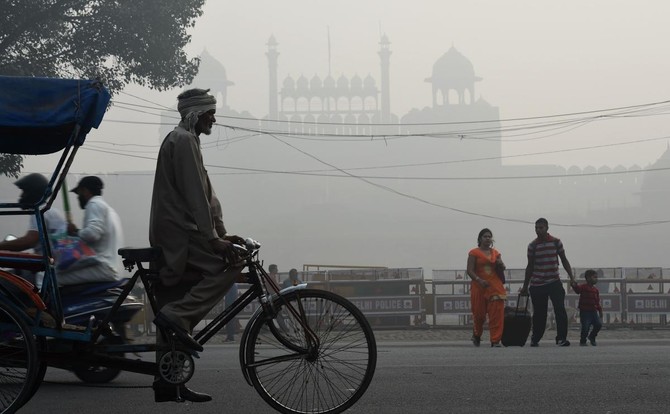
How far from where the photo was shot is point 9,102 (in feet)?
14.7

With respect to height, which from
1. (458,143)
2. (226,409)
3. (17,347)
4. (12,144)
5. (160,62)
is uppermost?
(458,143)

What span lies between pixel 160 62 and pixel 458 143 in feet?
226

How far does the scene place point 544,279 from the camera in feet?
36.5

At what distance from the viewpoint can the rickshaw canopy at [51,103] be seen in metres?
4.48

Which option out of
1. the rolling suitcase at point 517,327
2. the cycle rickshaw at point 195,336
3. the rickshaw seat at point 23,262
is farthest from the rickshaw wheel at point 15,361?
the rolling suitcase at point 517,327

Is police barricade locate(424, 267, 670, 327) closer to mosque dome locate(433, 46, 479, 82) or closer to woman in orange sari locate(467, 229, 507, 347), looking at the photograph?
woman in orange sari locate(467, 229, 507, 347)

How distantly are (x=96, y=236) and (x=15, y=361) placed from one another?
2015 millimetres

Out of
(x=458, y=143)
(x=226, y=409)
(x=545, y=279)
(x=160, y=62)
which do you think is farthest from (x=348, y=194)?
(x=226, y=409)

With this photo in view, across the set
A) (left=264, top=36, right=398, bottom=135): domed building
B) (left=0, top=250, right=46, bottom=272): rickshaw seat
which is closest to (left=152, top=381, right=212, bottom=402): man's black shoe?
(left=0, top=250, right=46, bottom=272): rickshaw seat

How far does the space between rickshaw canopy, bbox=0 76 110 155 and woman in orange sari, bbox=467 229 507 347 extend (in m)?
6.91

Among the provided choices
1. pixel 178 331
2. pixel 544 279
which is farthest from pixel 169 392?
pixel 544 279

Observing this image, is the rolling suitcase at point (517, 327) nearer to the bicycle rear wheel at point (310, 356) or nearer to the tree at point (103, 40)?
the bicycle rear wheel at point (310, 356)

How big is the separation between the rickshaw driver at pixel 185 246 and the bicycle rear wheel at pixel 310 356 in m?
0.24

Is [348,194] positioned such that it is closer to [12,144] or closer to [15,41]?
[15,41]
